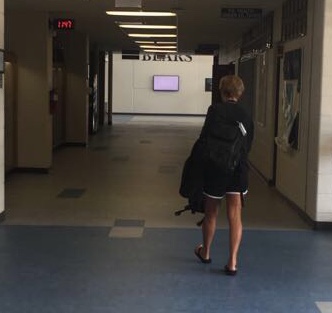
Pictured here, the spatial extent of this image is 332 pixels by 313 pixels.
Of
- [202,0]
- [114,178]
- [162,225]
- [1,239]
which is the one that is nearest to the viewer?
[1,239]

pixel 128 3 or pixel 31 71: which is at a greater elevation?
pixel 128 3

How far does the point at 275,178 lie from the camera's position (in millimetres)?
8789

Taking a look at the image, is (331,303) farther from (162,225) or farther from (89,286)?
(162,225)

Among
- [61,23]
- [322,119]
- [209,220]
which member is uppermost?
[61,23]

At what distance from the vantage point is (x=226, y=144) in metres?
4.57

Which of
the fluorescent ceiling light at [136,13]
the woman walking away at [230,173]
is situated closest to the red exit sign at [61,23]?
the fluorescent ceiling light at [136,13]

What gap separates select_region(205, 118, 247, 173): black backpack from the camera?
455 centimetres

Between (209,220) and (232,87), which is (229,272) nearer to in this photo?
(209,220)

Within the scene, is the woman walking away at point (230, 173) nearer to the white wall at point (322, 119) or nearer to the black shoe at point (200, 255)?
the black shoe at point (200, 255)

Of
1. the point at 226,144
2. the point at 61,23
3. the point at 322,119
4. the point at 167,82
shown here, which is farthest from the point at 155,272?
the point at 167,82

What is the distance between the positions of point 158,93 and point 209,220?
80.4ft

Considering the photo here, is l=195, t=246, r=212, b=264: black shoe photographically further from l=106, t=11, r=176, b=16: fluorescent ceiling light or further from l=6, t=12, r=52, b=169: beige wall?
l=106, t=11, r=176, b=16: fluorescent ceiling light

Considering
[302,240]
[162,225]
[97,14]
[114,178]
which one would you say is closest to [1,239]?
[162,225]

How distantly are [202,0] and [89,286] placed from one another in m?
5.08
